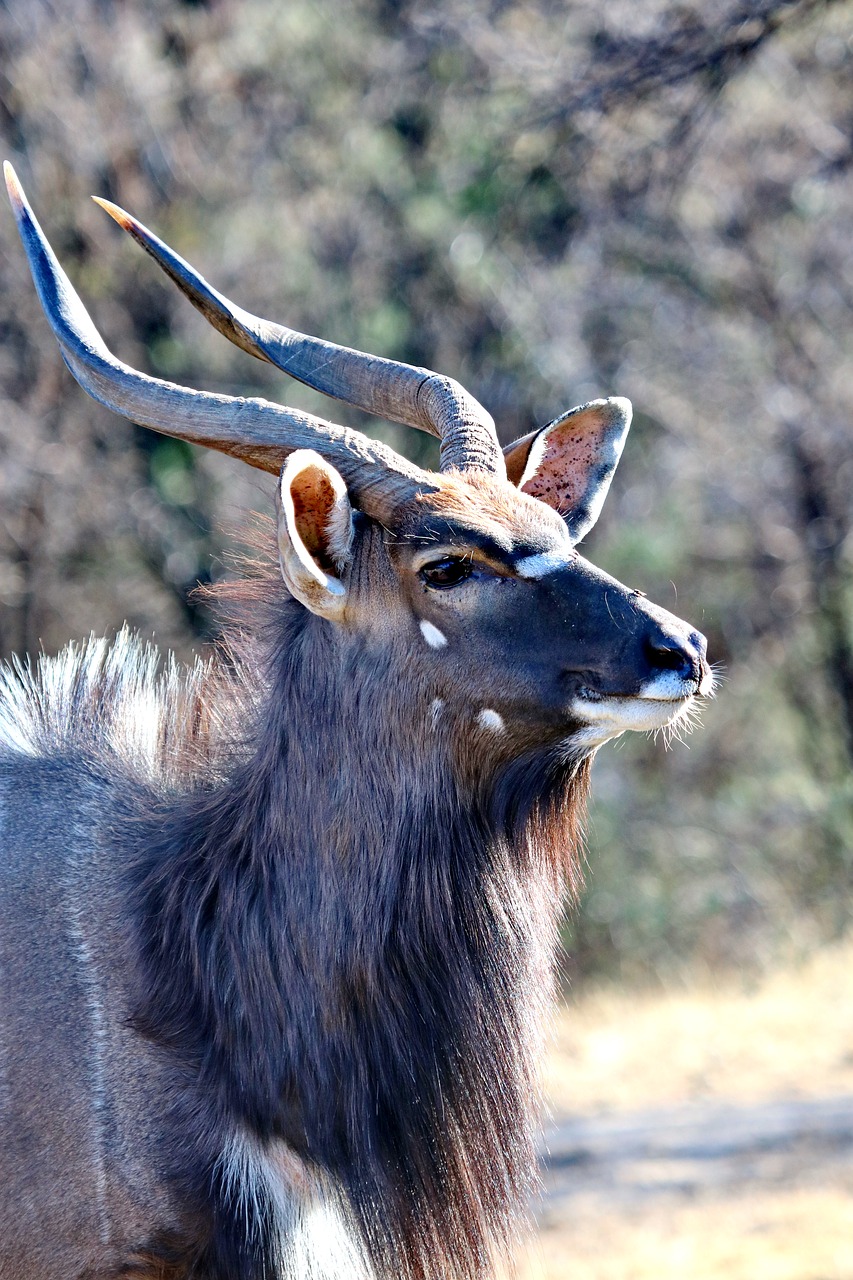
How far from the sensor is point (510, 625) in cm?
413

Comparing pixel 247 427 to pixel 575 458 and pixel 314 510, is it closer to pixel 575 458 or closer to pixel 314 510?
pixel 314 510

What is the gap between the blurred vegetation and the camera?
1380 centimetres

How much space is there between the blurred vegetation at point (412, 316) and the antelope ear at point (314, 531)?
8.90 metres

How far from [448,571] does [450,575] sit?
0.01 metres

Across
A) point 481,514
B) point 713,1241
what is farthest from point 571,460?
point 713,1241

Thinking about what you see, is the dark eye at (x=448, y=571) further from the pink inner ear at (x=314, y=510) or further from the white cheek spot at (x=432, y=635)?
the pink inner ear at (x=314, y=510)

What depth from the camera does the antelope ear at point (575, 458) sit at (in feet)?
16.5

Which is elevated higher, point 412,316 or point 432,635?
point 412,316

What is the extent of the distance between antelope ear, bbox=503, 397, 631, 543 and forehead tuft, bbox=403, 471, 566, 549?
2.08ft

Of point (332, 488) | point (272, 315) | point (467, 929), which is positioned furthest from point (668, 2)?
point (272, 315)

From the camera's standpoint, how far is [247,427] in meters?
4.25

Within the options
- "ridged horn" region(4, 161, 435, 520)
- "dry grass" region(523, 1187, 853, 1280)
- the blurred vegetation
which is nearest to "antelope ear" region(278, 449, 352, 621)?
"ridged horn" region(4, 161, 435, 520)

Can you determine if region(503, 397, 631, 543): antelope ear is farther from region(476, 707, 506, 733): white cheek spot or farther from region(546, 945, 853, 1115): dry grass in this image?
region(546, 945, 853, 1115): dry grass

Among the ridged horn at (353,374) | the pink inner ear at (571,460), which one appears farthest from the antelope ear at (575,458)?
the ridged horn at (353,374)
